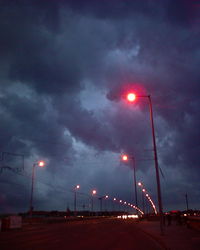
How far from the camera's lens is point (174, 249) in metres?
14.3

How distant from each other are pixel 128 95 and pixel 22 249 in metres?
13.4

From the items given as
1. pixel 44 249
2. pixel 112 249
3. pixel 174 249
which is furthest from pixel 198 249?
pixel 44 249

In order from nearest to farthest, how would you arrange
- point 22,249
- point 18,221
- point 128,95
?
point 22,249
point 128,95
point 18,221

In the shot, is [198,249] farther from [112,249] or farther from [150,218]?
[150,218]

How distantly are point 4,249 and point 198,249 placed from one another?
32.6ft

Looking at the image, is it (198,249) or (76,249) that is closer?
(198,249)

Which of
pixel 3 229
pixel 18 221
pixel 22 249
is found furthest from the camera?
pixel 18 221

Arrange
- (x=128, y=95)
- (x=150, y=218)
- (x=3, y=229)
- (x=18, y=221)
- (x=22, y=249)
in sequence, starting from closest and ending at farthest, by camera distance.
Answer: (x=22, y=249) < (x=128, y=95) < (x=3, y=229) < (x=18, y=221) < (x=150, y=218)

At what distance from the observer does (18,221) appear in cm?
4550

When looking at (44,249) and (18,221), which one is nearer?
(44,249)

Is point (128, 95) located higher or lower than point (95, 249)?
higher

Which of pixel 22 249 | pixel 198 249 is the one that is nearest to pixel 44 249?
pixel 22 249

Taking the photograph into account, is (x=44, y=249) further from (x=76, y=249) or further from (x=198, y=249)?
(x=198, y=249)

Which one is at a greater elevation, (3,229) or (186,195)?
(186,195)
